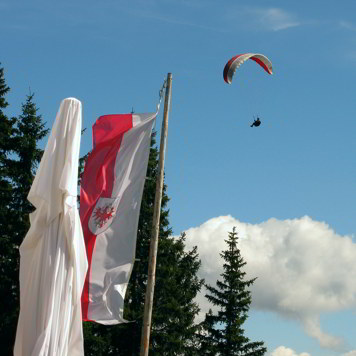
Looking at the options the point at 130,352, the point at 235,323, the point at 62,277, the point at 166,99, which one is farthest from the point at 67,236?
the point at 235,323

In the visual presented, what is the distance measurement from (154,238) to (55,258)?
509 centimetres

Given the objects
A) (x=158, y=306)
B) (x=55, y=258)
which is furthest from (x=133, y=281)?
(x=55, y=258)

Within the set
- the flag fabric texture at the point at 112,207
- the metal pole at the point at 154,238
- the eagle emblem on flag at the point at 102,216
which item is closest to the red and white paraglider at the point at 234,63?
the metal pole at the point at 154,238

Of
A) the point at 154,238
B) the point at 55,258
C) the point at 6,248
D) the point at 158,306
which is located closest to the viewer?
the point at 55,258

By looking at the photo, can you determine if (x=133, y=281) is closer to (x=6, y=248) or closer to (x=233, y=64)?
(x=6, y=248)

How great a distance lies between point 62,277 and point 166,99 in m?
6.79

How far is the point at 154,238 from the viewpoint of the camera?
1491 centimetres

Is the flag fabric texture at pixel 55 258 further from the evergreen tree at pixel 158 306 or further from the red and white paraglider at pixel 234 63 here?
the evergreen tree at pixel 158 306

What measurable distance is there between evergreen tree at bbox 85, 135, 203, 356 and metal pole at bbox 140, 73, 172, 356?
70.0 feet

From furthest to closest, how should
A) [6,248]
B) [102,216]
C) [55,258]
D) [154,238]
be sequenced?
[6,248] < [154,238] < [102,216] < [55,258]

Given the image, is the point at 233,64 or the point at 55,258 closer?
the point at 55,258

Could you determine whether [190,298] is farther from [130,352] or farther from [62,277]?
[62,277]

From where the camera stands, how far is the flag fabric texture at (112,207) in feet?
43.0

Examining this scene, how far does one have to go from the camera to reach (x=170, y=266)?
39688mm
